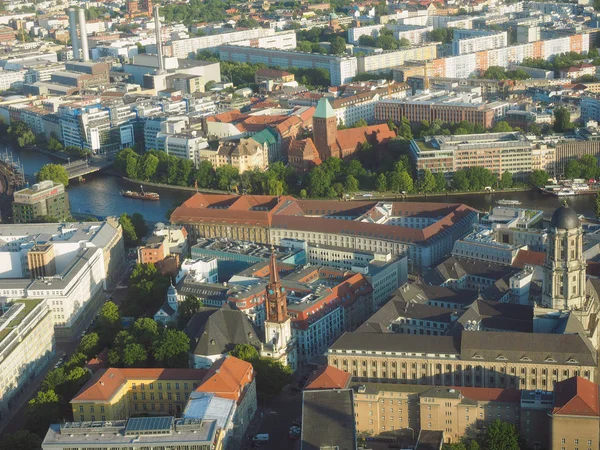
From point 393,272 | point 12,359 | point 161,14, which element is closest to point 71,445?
point 12,359

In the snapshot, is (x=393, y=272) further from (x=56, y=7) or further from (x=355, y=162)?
(x=56, y=7)

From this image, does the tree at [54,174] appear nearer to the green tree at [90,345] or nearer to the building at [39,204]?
the building at [39,204]

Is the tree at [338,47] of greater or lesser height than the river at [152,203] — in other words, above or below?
above

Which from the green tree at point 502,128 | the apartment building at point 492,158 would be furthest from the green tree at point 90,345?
the green tree at point 502,128

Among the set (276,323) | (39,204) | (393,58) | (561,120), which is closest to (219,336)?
(276,323)

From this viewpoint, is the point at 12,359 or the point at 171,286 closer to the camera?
the point at 12,359

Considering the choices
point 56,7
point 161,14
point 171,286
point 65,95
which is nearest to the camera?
point 171,286

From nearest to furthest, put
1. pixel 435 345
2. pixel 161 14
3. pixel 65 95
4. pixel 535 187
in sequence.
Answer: pixel 435 345 → pixel 535 187 → pixel 65 95 → pixel 161 14
